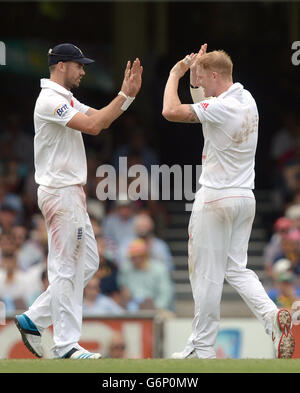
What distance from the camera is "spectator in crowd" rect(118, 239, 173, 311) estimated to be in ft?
44.1

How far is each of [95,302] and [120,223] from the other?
8.14ft

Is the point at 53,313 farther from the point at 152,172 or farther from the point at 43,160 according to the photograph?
the point at 152,172

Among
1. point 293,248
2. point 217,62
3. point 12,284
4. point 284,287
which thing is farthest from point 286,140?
point 217,62

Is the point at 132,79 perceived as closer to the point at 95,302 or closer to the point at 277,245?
the point at 95,302

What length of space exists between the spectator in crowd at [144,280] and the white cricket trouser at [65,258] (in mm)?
4654

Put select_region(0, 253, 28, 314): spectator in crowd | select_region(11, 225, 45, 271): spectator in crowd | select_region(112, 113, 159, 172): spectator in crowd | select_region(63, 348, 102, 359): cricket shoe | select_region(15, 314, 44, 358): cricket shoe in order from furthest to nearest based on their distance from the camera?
select_region(112, 113, 159, 172): spectator in crowd → select_region(11, 225, 45, 271): spectator in crowd → select_region(0, 253, 28, 314): spectator in crowd → select_region(15, 314, 44, 358): cricket shoe → select_region(63, 348, 102, 359): cricket shoe

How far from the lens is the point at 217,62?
8.60m

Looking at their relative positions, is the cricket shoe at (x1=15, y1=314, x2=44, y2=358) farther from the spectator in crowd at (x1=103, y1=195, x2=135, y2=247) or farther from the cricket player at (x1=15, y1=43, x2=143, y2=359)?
the spectator in crowd at (x1=103, y1=195, x2=135, y2=247)

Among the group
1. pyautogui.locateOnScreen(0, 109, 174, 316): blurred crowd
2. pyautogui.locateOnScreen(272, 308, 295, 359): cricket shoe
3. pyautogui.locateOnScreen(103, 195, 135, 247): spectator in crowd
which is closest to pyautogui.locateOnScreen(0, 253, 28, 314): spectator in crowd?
pyautogui.locateOnScreen(0, 109, 174, 316): blurred crowd

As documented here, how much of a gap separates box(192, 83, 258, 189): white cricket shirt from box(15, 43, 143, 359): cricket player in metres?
0.65

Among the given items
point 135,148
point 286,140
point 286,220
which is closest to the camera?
point 286,220

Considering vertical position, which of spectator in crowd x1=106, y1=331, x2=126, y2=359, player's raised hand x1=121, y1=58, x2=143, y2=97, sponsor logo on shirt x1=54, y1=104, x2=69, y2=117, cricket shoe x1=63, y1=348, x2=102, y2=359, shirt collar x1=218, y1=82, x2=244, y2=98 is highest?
player's raised hand x1=121, y1=58, x2=143, y2=97

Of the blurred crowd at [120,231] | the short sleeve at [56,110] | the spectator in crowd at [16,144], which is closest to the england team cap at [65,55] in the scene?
the short sleeve at [56,110]

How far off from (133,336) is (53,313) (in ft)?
11.6
